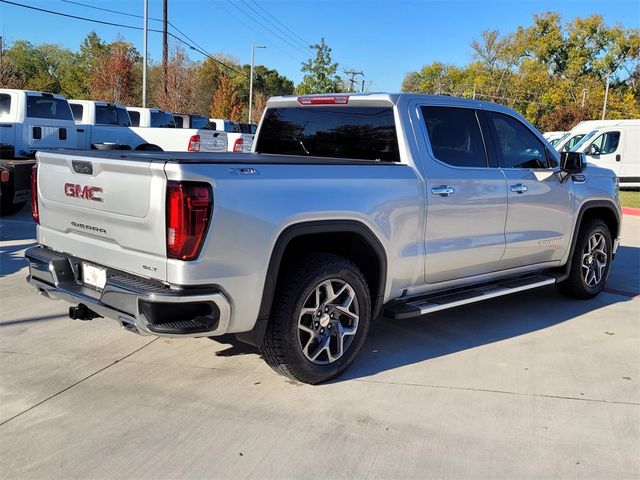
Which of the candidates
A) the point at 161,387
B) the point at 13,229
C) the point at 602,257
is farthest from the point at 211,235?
the point at 13,229

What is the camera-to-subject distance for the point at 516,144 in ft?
17.4

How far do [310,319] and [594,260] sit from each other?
3.83m

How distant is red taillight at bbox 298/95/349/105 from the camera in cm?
478

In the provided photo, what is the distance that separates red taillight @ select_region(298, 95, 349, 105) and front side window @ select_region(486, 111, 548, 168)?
1315mm

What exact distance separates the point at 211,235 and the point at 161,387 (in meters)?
1.28

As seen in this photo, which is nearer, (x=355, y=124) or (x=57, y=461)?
(x=57, y=461)

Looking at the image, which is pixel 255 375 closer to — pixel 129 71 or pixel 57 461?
pixel 57 461

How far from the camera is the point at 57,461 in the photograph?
2939 millimetres

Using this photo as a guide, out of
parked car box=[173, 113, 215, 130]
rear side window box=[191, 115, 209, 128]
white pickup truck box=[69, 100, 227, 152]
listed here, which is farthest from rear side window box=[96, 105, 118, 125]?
rear side window box=[191, 115, 209, 128]

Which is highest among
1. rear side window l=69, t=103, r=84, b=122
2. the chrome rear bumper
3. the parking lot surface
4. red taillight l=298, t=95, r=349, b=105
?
rear side window l=69, t=103, r=84, b=122

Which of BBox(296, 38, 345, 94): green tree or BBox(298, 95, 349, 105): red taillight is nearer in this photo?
BBox(298, 95, 349, 105): red taillight

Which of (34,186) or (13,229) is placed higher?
(34,186)

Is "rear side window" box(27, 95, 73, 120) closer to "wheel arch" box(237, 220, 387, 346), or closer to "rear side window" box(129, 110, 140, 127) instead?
"rear side window" box(129, 110, 140, 127)

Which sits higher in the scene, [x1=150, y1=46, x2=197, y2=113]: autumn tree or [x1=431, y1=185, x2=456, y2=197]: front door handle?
[x1=150, y1=46, x2=197, y2=113]: autumn tree
